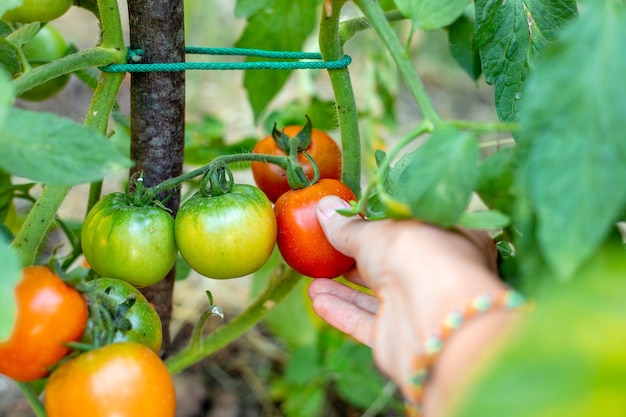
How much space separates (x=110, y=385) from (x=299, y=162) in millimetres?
420

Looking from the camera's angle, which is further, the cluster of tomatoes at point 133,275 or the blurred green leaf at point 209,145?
the blurred green leaf at point 209,145

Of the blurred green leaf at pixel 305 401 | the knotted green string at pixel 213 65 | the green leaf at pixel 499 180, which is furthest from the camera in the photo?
the blurred green leaf at pixel 305 401

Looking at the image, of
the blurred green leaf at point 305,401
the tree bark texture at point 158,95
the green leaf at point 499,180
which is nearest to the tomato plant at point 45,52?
the tree bark texture at point 158,95

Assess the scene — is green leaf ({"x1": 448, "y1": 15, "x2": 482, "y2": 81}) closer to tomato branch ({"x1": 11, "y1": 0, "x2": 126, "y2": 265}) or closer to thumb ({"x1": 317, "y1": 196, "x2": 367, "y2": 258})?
thumb ({"x1": 317, "y1": 196, "x2": 367, "y2": 258})

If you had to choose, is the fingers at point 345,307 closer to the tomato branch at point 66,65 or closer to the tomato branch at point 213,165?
the tomato branch at point 213,165

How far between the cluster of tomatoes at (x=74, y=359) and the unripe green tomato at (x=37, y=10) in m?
0.37

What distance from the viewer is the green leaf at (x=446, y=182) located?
58cm

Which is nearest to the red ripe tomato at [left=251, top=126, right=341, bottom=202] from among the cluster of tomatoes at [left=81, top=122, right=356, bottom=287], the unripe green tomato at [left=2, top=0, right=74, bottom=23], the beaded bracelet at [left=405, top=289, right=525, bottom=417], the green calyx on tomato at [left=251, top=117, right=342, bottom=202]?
the green calyx on tomato at [left=251, top=117, right=342, bottom=202]

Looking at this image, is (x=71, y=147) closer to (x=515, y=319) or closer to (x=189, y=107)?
(x=515, y=319)

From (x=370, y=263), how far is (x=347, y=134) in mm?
303

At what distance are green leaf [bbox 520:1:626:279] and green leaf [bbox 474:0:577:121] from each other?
14.6 inches

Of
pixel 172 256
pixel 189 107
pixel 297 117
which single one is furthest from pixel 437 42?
pixel 172 256

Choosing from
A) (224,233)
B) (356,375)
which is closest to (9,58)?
(224,233)

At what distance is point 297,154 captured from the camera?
977mm
